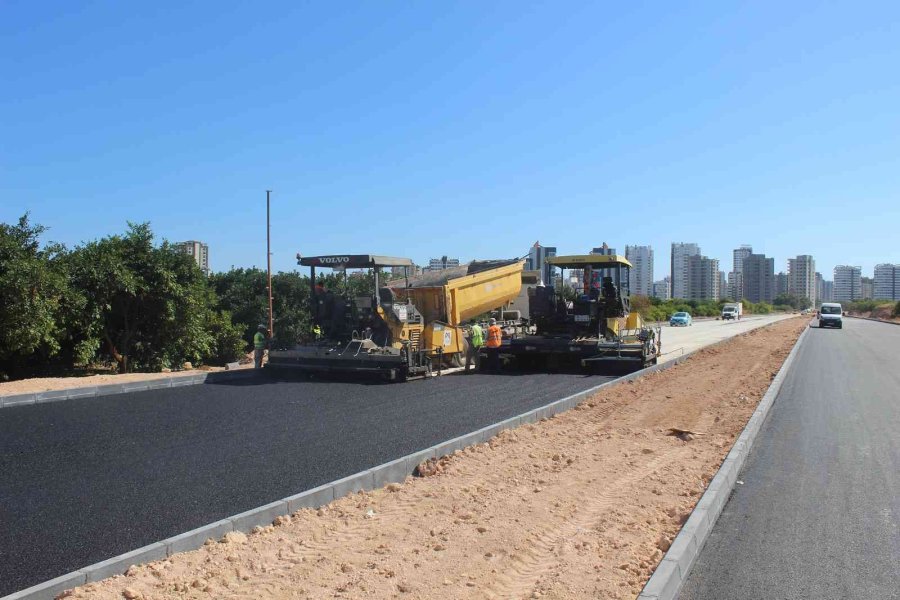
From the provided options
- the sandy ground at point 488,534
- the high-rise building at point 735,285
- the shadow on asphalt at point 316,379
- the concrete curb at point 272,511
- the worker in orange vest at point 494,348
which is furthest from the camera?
the high-rise building at point 735,285

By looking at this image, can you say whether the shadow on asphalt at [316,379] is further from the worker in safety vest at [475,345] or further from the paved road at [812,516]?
the paved road at [812,516]

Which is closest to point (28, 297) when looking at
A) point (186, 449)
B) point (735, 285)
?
point (186, 449)

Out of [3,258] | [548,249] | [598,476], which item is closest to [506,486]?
[598,476]

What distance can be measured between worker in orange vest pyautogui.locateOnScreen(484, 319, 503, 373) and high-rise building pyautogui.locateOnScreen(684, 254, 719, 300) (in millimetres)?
137906

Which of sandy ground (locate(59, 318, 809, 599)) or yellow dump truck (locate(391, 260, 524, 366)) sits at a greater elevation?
yellow dump truck (locate(391, 260, 524, 366))

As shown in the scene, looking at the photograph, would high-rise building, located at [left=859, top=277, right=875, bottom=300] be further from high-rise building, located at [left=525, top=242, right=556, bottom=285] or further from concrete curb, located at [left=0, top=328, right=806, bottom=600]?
concrete curb, located at [left=0, top=328, right=806, bottom=600]

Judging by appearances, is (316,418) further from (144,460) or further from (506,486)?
(506,486)

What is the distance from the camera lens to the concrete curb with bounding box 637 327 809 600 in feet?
13.3

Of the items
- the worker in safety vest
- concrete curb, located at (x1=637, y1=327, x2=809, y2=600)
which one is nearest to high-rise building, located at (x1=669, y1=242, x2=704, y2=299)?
the worker in safety vest

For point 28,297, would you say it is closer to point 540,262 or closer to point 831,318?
point 540,262

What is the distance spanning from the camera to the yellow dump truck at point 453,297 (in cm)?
1532

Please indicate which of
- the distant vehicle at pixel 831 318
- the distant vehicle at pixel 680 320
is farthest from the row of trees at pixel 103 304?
the distant vehicle at pixel 831 318

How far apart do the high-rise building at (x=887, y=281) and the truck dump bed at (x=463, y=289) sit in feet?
591

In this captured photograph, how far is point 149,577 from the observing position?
4148 millimetres
